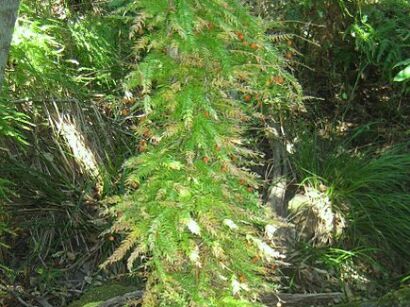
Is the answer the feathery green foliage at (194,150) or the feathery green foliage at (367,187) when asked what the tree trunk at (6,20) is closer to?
the feathery green foliage at (194,150)

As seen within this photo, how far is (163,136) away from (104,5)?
2.83m

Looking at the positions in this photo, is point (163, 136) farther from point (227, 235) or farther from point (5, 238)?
point (5, 238)

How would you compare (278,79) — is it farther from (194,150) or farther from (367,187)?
(367,187)

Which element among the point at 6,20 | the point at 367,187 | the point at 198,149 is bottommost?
the point at 367,187

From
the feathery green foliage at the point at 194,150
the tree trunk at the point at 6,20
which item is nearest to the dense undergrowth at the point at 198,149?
the feathery green foliage at the point at 194,150

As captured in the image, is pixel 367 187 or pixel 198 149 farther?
pixel 367 187

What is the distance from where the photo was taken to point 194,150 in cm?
162

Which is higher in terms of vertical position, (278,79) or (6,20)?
(6,20)

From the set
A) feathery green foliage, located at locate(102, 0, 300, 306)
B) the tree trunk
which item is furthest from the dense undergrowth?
the tree trunk

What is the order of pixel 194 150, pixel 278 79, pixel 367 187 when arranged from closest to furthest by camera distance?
pixel 194 150
pixel 278 79
pixel 367 187

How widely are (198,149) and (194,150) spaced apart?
0.04 feet

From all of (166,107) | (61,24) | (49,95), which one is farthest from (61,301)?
(166,107)

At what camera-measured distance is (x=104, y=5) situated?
4203mm

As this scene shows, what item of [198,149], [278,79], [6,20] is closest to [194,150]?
[198,149]
